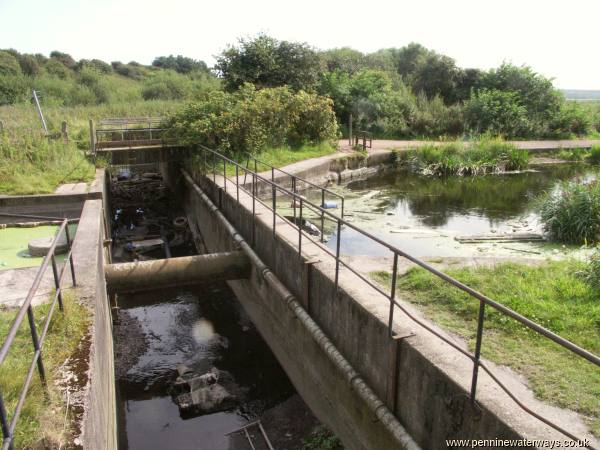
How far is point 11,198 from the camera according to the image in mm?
10180

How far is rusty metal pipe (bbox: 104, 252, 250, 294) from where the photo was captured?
763cm

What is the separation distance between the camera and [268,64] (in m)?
20.8

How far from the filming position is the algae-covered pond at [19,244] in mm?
6605

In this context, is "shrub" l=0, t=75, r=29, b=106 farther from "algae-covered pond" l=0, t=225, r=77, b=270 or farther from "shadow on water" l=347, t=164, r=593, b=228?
"algae-covered pond" l=0, t=225, r=77, b=270

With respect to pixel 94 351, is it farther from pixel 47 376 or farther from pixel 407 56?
pixel 407 56

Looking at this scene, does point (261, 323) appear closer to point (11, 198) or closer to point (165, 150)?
point (11, 198)

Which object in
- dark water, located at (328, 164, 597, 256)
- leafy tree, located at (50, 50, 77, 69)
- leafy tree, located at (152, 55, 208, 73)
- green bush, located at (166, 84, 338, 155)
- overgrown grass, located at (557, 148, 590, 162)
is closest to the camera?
dark water, located at (328, 164, 597, 256)

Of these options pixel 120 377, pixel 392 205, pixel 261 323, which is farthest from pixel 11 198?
pixel 392 205

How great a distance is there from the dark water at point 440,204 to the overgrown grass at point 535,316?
8.57 ft

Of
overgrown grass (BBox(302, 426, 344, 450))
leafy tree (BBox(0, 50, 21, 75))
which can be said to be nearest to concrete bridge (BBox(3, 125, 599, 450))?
overgrown grass (BBox(302, 426, 344, 450))

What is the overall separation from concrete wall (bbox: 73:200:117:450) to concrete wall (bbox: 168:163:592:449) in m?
2.47

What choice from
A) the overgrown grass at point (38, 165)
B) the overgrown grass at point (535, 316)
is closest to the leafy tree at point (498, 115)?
the overgrown grass at point (38, 165)

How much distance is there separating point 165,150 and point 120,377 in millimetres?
9919

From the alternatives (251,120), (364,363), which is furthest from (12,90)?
(364,363)
